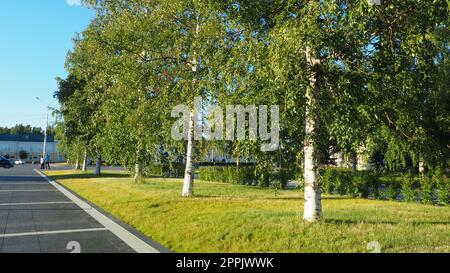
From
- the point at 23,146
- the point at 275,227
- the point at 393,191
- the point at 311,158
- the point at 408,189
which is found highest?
the point at 23,146

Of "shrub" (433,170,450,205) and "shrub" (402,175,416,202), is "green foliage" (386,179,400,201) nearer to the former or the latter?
"shrub" (402,175,416,202)

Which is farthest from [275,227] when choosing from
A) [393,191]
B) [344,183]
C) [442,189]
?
[344,183]

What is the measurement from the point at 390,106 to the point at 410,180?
9370 millimetres

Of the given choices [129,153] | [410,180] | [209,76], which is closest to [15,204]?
[129,153]

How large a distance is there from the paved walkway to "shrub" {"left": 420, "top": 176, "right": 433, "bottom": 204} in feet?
38.3

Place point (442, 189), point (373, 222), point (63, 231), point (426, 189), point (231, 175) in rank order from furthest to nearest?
point (231, 175), point (426, 189), point (442, 189), point (373, 222), point (63, 231)

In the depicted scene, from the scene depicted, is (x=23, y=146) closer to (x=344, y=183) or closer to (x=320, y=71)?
(x=344, y=183)

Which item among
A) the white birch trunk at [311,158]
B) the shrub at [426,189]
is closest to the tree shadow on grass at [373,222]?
the white birch trunk at [311,158]

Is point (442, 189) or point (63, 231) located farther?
point (442, 189)

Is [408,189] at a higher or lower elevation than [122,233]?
higher

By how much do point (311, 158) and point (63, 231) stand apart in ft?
18.3

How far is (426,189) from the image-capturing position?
16953mm

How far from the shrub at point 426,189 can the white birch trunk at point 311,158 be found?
8525mm
